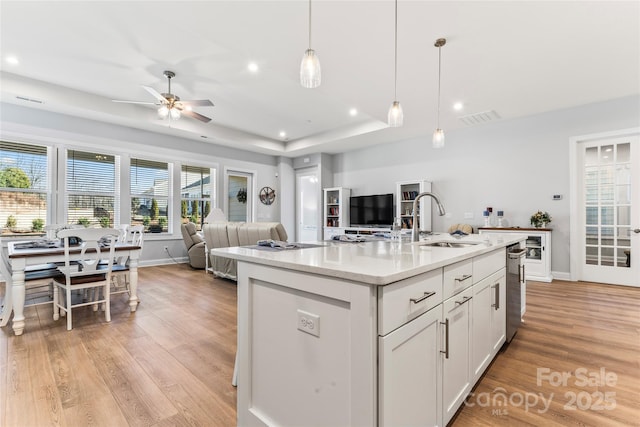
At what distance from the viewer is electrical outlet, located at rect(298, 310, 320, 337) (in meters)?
1.11

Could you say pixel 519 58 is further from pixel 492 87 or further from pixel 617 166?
pixel 617 166

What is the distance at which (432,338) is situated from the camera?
4.08 ft

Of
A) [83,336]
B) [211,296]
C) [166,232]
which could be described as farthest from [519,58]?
[166,232]

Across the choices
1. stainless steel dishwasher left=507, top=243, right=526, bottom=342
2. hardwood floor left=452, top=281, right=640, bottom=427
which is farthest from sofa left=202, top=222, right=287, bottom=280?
hardwood floor left=452, top=281, right=640, bottom=427

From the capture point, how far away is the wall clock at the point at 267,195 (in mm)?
8172

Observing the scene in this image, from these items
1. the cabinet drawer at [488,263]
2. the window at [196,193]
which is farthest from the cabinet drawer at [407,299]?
the window at [196,193]

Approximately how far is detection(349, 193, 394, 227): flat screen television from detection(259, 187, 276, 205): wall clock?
7.54 ft

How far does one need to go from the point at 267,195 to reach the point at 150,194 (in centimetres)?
291

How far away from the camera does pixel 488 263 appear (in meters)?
1.92

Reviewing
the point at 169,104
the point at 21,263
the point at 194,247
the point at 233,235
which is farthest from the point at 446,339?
the point at 194,247

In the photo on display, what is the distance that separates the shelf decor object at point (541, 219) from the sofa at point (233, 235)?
4.04m

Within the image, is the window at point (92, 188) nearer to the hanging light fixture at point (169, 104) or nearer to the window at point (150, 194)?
the window at point (150, 194)

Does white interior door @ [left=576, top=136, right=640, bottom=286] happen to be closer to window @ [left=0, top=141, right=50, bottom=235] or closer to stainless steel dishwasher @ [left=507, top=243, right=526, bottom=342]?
stainless steel dishwasher @ [left=507, top=243, right=526, bottom=342]

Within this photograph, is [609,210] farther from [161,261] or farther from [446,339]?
[161,261]
